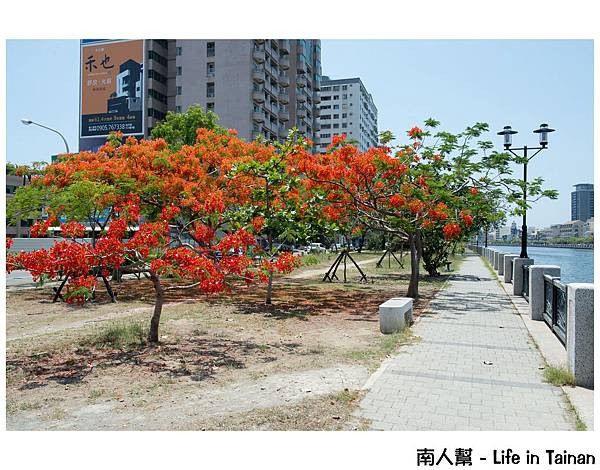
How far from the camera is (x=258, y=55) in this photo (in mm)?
48625

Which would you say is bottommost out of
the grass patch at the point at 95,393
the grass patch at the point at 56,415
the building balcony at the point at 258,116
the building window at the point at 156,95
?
the grass patch at the point at 56,415

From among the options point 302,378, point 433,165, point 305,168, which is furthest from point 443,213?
point 302,378

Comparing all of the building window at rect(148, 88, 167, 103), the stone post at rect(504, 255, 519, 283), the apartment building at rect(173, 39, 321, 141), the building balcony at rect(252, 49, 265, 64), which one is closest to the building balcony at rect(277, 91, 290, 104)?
the apartment building at rect(173, 39, 321, 141)

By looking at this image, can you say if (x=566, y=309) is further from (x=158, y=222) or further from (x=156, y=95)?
(x=156, y=95)

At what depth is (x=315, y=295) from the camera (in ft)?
47.9

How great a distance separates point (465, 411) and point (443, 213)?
8024 mm

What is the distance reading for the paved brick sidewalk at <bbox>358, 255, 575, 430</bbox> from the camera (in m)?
4.44

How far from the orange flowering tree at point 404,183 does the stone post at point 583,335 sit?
663 centimetres

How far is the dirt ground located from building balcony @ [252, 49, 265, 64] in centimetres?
4164

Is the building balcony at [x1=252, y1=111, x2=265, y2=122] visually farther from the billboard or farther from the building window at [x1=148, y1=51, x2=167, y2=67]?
the building window at [x1=148, y1=51, x2=167, y2=67]

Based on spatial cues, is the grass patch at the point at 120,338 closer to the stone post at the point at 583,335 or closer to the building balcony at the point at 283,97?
the stone post at the point at 583,335

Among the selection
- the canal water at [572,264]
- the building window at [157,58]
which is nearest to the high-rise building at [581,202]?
the canal water at [572,264]

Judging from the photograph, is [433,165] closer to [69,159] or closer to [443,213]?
[443,213]

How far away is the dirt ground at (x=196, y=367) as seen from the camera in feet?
15.2
